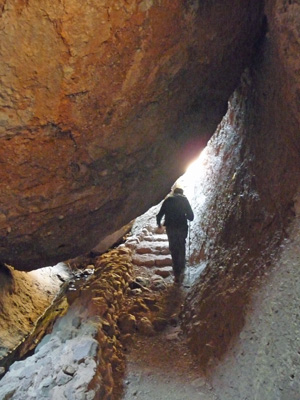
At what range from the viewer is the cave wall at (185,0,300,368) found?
2.41 meters

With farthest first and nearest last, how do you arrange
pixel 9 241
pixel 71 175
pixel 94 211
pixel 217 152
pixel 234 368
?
pixel 217 152 → pixel 94 211 → pixel 9 241 → pixel 71 175 → pixel 234 368

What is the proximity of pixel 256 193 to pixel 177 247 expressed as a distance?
1.49 m

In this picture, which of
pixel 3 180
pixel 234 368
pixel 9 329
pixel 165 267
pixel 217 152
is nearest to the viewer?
pixel 234 368

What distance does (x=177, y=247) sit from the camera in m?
4.21

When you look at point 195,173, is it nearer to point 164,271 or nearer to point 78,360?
point 164,271

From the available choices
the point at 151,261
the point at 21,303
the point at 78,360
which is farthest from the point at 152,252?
the point at 78,360

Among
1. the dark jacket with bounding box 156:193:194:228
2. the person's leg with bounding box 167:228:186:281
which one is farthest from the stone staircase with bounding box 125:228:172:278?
the dark jacket with bounding box 156:193:194:228

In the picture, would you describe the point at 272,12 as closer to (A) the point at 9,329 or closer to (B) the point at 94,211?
(B) the point at 94,211

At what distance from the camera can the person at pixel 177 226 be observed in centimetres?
417

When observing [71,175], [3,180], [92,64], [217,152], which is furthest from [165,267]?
[92,64]

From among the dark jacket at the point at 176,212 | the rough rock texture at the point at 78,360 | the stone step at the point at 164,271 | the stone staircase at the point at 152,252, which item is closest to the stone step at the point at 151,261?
the stone staircase at the point at 152,252

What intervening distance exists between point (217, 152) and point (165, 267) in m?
1.77

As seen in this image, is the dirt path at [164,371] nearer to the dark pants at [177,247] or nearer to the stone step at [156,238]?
the dark pants at [177,247]

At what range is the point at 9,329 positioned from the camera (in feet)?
12.8
